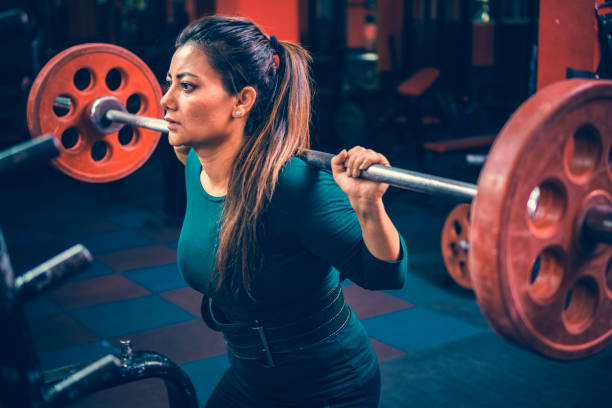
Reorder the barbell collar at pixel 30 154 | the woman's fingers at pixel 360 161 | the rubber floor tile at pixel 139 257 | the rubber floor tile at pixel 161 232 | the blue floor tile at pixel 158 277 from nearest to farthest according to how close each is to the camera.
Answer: the barbell collar at pixel 30 154
the woman's fingers at pixel 360 161
the blue floor tile at pixel 158 277
the rubber floor tile at pixel 139 257
the rubber floor tile at pixel 161 232

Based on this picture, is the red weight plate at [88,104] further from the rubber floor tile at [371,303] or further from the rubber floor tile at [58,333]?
the rubber floor tile at [371,303]

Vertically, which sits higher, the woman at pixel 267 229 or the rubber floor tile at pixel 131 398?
the woman at pixel 267 229

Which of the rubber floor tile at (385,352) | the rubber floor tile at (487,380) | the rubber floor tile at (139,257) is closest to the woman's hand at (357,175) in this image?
the rubber floor tile at (487,380)

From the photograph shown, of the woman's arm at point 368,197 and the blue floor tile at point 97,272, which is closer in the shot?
the woman's arm at point 368,197

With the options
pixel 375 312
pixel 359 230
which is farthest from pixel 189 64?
pixel 375 312

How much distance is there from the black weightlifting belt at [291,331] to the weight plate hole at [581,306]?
0.46 metres

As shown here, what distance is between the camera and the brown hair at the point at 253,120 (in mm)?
1161

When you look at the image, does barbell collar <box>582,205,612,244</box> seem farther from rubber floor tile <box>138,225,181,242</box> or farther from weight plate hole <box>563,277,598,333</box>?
rubber floor tile <box>138,225,181,242</box>

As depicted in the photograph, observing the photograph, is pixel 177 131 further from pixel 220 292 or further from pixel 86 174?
pixel 86 174

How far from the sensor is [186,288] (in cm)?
368

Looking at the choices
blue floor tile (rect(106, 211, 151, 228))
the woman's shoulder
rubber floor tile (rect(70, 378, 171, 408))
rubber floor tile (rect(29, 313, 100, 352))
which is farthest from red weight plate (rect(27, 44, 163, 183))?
blue floor tile (rect(106, 211, 151, 228))

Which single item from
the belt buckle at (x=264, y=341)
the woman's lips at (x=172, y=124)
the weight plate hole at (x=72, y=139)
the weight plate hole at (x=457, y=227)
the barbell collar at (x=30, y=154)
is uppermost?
the barbell collar at (x=30, y=154)

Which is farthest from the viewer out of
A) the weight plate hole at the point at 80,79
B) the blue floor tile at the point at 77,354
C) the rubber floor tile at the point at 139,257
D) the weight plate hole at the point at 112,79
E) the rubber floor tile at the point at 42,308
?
the rubber floor tile at the point at 139,257

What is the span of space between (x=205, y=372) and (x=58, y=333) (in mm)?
856
